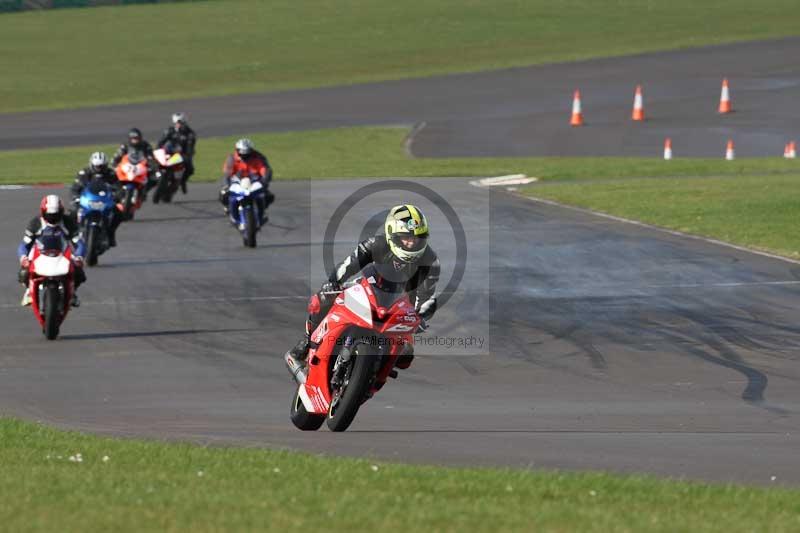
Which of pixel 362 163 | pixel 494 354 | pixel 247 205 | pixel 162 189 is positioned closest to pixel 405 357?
pixel 494 354

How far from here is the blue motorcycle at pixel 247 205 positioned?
24844 mm

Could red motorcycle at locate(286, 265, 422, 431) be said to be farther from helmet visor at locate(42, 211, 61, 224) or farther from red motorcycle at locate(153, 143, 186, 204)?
red motorcycle at locate(153, 143, 186, 204)

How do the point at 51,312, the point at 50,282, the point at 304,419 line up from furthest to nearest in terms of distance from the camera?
the point at 50,282, the point at 51,312, the point at 304,419

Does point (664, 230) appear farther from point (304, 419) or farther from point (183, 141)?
point (304, 419)

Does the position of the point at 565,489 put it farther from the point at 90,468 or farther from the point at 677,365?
the point at 677,365

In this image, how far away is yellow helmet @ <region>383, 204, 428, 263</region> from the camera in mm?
11250

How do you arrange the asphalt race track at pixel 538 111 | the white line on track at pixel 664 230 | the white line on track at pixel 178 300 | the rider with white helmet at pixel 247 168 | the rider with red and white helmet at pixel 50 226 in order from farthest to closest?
the asphalt race track at pixel 538 111 → the rider with white helmet at pixel 247 168 → the white line on track at pixel 664 230 → the white line on track at pixel 178 300 → the rider with red and white helmet at pixel 50 226

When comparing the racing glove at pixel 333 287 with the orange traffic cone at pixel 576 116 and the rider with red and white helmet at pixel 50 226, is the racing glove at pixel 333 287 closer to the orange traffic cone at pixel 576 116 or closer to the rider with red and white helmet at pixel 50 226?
the rider with red and white helmet at pixel 50 226

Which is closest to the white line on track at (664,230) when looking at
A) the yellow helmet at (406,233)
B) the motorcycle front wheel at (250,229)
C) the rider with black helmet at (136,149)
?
the motorcycle front wheel at (250,229)

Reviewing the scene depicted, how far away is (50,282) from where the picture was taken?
57.7 feet

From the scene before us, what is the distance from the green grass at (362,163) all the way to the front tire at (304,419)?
22.1 meters

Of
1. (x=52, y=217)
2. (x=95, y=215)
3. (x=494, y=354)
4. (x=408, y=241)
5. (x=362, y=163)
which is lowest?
(x=362, y=163)

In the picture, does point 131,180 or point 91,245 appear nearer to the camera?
point 91,245

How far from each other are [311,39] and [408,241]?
56391mm
